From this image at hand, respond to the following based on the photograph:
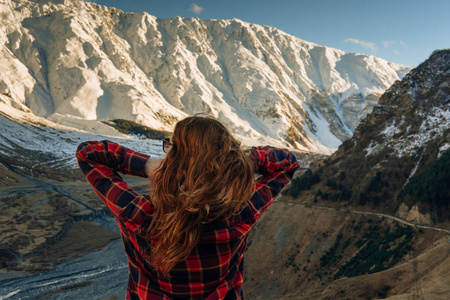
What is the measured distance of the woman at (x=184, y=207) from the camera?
180 centimetres

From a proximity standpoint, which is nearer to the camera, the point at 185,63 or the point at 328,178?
the point at 328,178

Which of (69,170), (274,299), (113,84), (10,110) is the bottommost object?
(274,299)

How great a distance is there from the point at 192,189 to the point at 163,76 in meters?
152

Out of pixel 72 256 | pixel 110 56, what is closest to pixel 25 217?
pixel 72 256

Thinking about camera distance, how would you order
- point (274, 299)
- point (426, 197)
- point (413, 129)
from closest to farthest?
point (274, 299) < point (426, 197) < point (413, 129)

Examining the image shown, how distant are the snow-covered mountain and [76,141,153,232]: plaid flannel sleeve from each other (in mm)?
112664

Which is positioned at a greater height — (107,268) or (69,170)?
(69,170)

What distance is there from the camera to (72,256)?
36.8m

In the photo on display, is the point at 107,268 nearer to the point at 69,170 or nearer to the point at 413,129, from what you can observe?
the point at 413,129

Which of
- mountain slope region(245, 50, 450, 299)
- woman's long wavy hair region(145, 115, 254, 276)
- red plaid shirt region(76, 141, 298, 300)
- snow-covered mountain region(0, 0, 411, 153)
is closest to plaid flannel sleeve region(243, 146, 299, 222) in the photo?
red plaid shirt region(76, 141, 298, 300)

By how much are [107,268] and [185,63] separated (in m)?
129

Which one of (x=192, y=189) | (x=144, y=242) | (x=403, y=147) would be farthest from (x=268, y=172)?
(x=403, y=147)

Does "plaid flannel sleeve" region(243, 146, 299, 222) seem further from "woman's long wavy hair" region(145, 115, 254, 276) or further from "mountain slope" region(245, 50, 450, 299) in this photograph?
"mountain slope" region(245, 50, 450, 299)

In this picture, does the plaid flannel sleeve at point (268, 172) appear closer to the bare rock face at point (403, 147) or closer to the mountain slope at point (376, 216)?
the mountain slope at point (376, 216)
